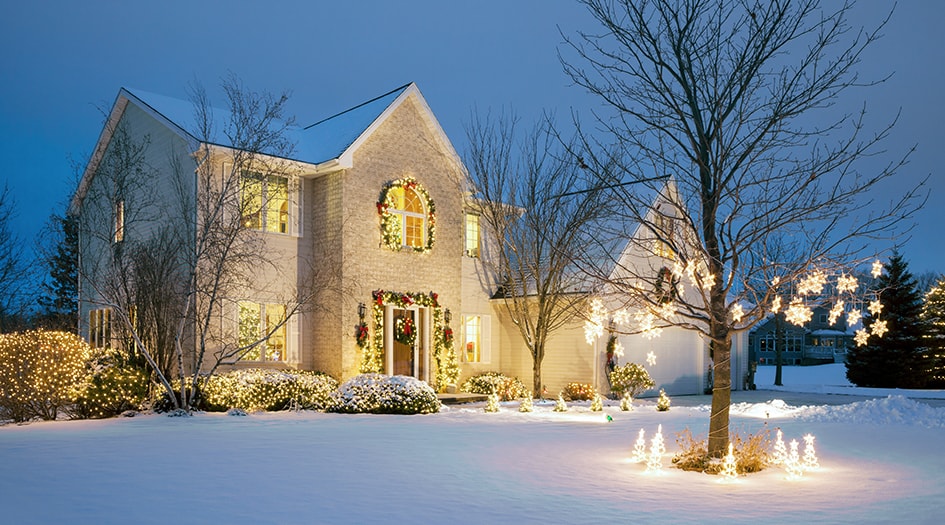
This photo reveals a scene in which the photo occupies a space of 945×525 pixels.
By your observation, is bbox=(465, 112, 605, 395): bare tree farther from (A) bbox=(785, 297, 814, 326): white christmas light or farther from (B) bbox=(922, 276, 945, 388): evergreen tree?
(B) bbox=(922, 276, 945, 388): evergreen tree

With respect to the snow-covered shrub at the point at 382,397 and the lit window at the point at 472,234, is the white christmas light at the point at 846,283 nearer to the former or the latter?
the snow-covered shrub at the point at 382,397

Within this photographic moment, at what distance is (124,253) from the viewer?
62.3 ft

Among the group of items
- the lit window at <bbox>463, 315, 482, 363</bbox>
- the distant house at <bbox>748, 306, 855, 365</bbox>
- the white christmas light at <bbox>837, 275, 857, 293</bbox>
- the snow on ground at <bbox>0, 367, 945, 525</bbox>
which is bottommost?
the distant house at <bbox>748, 306, 855, 365</bbox>

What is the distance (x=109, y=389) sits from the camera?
14.9 metres

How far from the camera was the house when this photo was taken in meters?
18.3

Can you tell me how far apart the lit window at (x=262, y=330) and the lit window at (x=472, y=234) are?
6.26m

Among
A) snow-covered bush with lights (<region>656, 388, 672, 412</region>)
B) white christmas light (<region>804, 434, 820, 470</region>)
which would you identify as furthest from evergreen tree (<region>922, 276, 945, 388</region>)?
white christmas light (<region>804, 434, 820, 470</region>)

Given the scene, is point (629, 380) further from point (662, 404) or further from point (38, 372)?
point (38, 372)

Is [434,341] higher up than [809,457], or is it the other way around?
[434,341]

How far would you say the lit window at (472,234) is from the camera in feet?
75.6

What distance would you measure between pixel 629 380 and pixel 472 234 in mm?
6245

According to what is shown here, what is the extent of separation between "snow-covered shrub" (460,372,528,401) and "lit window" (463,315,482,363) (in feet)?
2.92

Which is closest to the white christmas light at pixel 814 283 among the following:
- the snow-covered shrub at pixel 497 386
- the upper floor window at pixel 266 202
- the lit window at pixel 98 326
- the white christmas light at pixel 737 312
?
the white christmas light at pixel 737 312

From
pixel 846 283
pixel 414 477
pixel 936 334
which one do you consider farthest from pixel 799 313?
pixel 936 334
